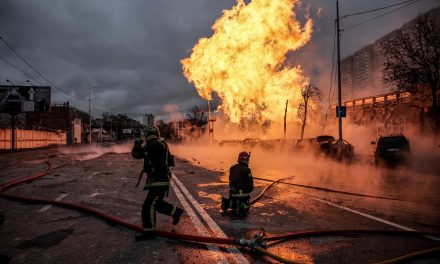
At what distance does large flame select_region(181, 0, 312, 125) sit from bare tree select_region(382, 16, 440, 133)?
353 inches

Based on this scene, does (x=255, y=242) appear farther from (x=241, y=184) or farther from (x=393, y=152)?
(x=393, y=152)

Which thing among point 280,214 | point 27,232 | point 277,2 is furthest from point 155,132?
point 277,2

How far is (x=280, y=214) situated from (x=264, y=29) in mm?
27462

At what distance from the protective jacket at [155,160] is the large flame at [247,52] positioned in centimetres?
2713

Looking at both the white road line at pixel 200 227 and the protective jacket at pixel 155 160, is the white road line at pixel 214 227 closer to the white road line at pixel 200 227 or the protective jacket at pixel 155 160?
the white road line at pixel 200 227

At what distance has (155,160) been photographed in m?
5.61

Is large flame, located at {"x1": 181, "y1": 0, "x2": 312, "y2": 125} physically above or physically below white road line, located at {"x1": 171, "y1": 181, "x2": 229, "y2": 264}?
above

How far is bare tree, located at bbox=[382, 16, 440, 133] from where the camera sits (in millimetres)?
24953

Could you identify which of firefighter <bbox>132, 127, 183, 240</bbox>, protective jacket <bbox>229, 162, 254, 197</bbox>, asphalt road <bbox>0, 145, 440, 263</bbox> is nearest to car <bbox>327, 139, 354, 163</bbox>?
asphalt road <bbox>0, 145, 440, 263</bbox>

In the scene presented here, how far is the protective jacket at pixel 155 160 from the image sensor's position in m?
5.58

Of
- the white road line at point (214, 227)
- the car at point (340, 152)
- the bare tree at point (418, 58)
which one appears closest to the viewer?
the white road line at point (214, 227)

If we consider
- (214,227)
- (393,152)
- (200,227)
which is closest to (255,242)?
(214,227)

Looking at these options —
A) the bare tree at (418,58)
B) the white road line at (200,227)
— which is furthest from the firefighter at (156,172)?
the bare tree at (418,58)

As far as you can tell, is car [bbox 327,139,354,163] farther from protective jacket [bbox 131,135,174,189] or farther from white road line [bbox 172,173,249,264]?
protective jacket [bbox 131,135,174,189]
